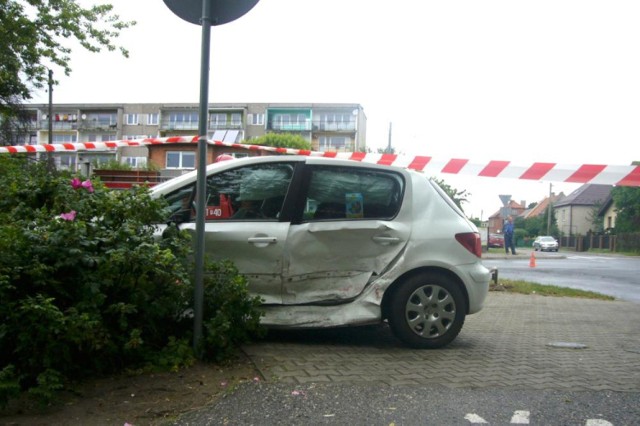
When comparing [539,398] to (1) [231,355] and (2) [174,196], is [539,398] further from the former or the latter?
(2) [174,196]

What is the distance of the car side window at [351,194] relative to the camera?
512 centimetres

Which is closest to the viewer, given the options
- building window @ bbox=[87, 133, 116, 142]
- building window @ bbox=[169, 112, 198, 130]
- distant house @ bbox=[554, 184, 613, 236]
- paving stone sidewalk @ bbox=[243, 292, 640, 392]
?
paving stone sidewalk @ bbox=[243, 292, 640, 392]

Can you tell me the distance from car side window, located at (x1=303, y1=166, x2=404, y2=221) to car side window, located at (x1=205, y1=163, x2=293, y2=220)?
269 millimetres

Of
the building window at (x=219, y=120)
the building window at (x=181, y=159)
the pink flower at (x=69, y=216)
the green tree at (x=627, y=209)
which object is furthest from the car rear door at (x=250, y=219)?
the building window at (x=219, y=120)

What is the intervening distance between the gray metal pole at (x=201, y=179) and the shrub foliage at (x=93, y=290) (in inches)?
3.4

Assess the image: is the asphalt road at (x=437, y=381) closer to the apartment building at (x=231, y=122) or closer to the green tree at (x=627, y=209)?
the green tree at (x=627, y=209)

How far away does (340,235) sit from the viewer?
16.4 ft

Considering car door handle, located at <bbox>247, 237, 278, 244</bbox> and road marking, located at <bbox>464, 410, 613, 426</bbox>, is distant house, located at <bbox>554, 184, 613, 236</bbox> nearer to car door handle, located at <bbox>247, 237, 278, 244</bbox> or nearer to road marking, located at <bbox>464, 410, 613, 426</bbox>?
car door handle, located at <bbox>247, 237, 278, 244</bbox>

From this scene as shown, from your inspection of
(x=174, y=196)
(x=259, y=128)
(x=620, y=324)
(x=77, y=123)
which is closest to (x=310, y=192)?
(x=174, y=196)

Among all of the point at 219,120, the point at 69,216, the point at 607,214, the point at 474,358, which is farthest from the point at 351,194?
the point at 219,120

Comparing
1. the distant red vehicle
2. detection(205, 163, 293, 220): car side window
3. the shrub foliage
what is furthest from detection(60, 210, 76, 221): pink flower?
the distant red vehicle

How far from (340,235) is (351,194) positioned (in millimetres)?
446

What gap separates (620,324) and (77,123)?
94.0m

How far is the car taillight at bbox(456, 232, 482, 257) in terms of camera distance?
5.18m
